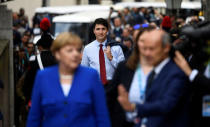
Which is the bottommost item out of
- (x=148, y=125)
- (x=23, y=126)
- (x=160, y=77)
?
(x=23, y=126)

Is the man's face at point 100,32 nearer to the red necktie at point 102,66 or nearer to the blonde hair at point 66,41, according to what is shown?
the red necktie at point 102,66

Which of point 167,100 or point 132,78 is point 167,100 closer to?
point 167,100

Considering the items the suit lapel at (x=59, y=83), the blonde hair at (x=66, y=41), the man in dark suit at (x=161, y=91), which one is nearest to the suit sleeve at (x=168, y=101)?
the man in dark suit at (x=161, y=91)

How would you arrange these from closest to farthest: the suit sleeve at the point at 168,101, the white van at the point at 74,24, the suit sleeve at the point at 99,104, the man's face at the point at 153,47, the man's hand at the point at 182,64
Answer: the suit sleeve at the point at 168,101 → the man's face at the point at 153,47 → the man's hand at the point at 182,64 → the suit sleeve at the point at 99,104 → the white van at the point at 74,24

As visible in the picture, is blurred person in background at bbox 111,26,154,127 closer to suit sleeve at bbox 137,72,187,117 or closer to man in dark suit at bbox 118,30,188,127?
man in dark suit at bbox 118,30,188,127

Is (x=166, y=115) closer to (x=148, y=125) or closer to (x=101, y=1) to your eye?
(x=148, y=125)

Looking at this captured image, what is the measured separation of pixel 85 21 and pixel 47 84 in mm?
17101

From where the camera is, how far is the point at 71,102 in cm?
520

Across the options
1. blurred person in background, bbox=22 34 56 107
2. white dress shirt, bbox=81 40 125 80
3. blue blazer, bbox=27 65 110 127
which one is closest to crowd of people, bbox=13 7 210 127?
blue blazer, bbox=27 65 110 127

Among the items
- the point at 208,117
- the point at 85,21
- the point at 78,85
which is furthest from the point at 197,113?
the point at 85,21

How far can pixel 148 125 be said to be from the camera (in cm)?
489

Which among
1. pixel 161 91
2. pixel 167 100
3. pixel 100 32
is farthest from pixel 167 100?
pixel 100 32

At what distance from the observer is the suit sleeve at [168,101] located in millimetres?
4688

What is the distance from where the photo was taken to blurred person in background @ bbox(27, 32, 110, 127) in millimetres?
5199
